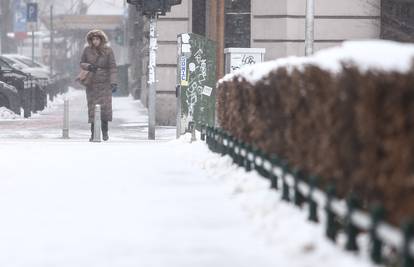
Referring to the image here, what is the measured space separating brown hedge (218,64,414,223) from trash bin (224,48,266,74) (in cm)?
1128

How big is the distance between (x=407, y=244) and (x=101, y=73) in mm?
14521

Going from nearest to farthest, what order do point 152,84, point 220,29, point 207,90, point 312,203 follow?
point 312,203 → point 152,84 → point 207,90 → point 220,29

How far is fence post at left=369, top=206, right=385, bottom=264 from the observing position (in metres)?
5.96

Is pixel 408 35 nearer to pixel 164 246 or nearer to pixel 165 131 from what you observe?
pixel 165 131

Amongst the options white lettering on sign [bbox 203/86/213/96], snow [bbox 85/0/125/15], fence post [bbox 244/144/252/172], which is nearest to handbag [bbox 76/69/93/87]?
white lettering on sign [bbox 203/86/213/96]

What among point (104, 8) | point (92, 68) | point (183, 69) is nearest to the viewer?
point (92, 68)

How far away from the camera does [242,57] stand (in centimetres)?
2242

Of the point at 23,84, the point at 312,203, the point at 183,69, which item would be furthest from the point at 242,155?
the point at 23,84

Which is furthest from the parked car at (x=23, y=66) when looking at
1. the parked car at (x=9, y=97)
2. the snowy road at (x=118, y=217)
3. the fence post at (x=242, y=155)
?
the fence post at (x=242, y=155)

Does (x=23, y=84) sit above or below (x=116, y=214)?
above

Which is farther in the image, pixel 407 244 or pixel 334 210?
pixel 334 210

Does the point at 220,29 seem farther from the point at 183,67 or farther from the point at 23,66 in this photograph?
the point at 23,66

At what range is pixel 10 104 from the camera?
29.6 metres

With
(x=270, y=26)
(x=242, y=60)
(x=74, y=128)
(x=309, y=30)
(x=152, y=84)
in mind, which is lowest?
(x=74, y=128)
